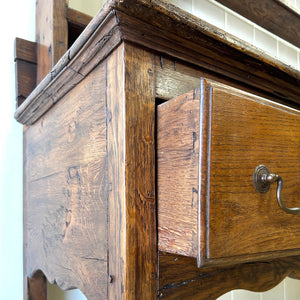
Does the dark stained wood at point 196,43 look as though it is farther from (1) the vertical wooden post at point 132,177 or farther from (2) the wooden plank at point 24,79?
(2) the wooden plank at point 24,79

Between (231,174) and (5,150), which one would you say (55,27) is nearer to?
(5,150)

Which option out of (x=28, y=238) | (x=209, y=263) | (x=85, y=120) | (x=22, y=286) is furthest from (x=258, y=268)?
(x=22, y=286)

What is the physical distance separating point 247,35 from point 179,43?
1.08 meters

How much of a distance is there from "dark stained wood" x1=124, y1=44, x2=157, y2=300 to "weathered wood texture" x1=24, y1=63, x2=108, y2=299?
55mm

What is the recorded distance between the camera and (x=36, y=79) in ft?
2.71

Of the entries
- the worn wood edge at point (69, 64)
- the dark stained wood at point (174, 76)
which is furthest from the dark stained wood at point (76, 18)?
the dark stained wood at point (174, 76)

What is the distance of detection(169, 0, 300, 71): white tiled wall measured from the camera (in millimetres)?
1170

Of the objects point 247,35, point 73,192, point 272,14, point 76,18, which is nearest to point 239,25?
point 247,35

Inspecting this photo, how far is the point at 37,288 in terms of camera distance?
764 mm

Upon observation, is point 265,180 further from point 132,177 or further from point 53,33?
point 53,33

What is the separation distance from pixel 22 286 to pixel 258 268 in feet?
2.00

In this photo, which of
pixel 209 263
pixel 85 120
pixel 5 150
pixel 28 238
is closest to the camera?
pixel 209 263

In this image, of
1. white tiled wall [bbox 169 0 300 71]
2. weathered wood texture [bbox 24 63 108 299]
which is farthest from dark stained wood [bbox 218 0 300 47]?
weathered wood texture [bbox 24 63 108 299]

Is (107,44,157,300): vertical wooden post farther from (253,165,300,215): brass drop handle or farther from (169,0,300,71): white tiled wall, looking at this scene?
(169,0,300,71): white tiled wall
